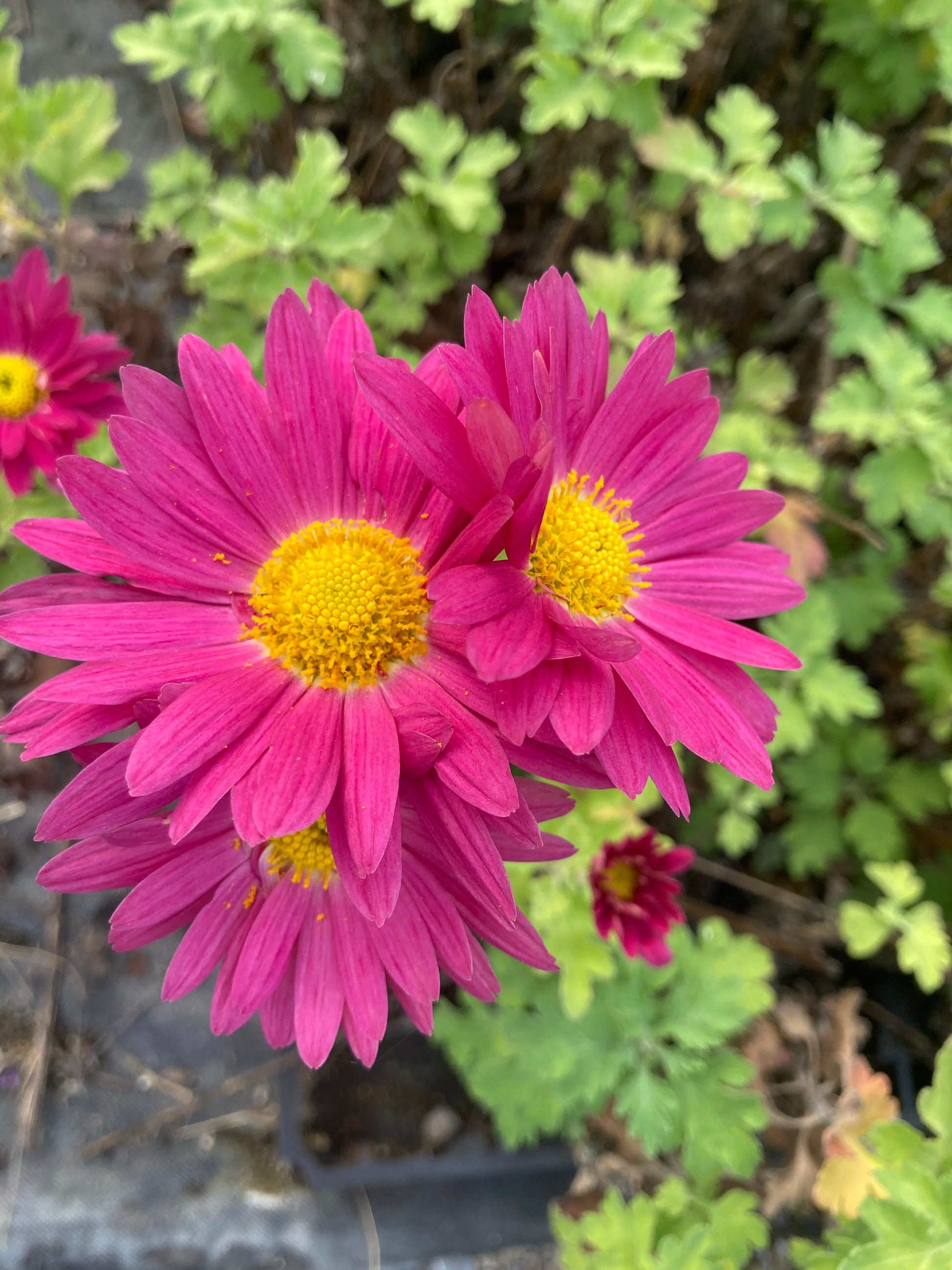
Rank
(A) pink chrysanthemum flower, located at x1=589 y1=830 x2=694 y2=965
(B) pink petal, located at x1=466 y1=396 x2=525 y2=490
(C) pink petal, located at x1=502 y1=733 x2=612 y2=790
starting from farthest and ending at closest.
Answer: (A) pink chrysanthemum flower, located at x1=589 y1=830 x2=694 y2=965
(C) pink petal, located at x1=502 y1=733 x2=612 y2=790
(B) pink petal, located at x1=466 y1=396 x2=525 y2=490

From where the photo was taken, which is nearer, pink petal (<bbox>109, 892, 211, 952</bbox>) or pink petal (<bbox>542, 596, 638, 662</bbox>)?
pink petal (<bbox>542, 596, 638, 662</bbox>)

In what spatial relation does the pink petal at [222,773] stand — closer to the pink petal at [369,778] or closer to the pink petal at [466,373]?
the pink petal at [369,778]

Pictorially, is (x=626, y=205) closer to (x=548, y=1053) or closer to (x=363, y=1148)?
(x=548, y=1053)

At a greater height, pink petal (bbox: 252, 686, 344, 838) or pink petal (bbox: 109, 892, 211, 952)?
pink petal (bbox: 252, 686, 344, 838)

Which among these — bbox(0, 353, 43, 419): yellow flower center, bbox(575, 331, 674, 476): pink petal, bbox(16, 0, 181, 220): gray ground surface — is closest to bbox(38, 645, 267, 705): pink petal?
bbox(575, 331, 674, 476): pink petal

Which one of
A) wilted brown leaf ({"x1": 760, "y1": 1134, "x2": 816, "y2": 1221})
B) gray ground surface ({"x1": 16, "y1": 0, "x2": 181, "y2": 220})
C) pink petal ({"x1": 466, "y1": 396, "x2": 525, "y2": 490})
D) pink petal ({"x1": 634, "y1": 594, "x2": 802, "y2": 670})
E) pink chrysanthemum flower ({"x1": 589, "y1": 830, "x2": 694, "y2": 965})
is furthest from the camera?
gray ground surface ({"x1": 16, "y1": 0, "x2": 181, "y2": 220})

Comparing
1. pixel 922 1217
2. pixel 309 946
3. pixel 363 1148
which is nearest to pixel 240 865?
pixel 309 946

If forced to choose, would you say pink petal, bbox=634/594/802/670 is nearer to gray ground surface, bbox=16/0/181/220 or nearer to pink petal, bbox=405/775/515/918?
pink petal, bbox=405/775/515/918

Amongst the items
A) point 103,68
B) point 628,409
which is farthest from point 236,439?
point 103,68
